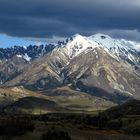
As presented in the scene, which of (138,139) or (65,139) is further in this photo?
(138,139)

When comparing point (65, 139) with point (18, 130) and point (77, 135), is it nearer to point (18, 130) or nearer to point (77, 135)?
point (18, 130)

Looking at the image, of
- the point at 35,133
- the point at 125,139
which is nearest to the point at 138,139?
the point at 125,139

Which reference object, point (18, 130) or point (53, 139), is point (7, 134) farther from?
point (53, 139)

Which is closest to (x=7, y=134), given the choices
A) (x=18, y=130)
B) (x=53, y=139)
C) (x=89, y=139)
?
(x=18, y=130)

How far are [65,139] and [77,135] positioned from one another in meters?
33.8

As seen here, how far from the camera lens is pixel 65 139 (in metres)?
127

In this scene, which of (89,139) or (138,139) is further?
(138,139)

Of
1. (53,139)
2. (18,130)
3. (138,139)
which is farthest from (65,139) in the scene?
(138,139)

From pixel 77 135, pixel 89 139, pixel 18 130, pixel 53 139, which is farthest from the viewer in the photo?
pixel 77 135

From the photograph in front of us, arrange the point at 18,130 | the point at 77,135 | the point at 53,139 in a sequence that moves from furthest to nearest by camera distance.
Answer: the point at 77,135
the point at 18,130
the point at 53,139

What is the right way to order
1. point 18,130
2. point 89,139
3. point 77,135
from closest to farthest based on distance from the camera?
point 18,130, point 89,139, point 77,135

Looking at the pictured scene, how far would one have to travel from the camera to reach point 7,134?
429 feet

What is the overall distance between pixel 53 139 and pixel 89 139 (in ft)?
82.0

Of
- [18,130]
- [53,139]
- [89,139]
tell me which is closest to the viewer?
[53,139]
